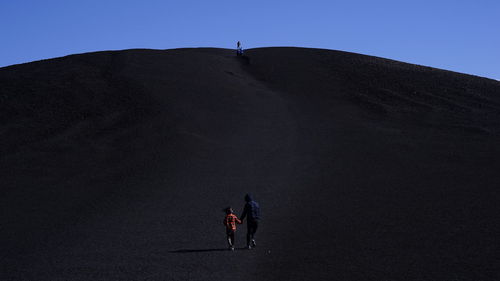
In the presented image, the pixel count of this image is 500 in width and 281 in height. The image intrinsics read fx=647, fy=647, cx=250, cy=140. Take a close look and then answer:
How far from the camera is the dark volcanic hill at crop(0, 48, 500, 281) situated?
1352cm

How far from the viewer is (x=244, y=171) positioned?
24109 millimetres

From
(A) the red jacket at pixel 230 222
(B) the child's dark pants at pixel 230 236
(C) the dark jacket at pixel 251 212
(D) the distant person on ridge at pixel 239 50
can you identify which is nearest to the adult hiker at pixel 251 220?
(C) the dark jacket at pixel 251 212

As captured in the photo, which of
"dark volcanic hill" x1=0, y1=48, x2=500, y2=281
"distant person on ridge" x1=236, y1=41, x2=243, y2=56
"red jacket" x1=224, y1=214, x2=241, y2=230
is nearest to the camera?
"dark volcanic hill" x1=0, y1=48, x2=500, y2=281

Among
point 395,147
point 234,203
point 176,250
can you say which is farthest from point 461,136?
point 176,250

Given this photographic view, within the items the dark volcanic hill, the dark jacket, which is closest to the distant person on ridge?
the dark volcanic hill

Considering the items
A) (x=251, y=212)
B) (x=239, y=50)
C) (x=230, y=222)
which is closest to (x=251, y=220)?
(x=251, y=212)

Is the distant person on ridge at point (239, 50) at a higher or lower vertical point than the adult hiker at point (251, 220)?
higher

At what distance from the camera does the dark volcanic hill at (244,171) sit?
13.5 meters

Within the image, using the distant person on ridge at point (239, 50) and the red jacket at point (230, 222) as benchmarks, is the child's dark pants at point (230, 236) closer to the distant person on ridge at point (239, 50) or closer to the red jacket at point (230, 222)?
the red jacket at point (230, 222)

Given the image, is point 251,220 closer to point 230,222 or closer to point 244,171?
point 230,222

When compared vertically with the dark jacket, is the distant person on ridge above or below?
above

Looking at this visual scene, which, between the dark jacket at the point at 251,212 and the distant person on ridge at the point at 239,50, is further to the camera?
the distant person on ridge at the point at 239,50

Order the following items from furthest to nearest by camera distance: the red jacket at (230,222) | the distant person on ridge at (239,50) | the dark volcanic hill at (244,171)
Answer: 1. the distant person on ridge at (239,50)
2. the red jacket at (230,222)
3. the dark volcanic hill at (244,171)

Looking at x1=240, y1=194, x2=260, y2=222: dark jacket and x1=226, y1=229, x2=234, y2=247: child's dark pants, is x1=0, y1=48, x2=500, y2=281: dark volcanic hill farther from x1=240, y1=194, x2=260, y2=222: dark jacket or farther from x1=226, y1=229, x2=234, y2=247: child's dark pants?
x1=240, y1=194, x2=260, y2=222: dark jacket
